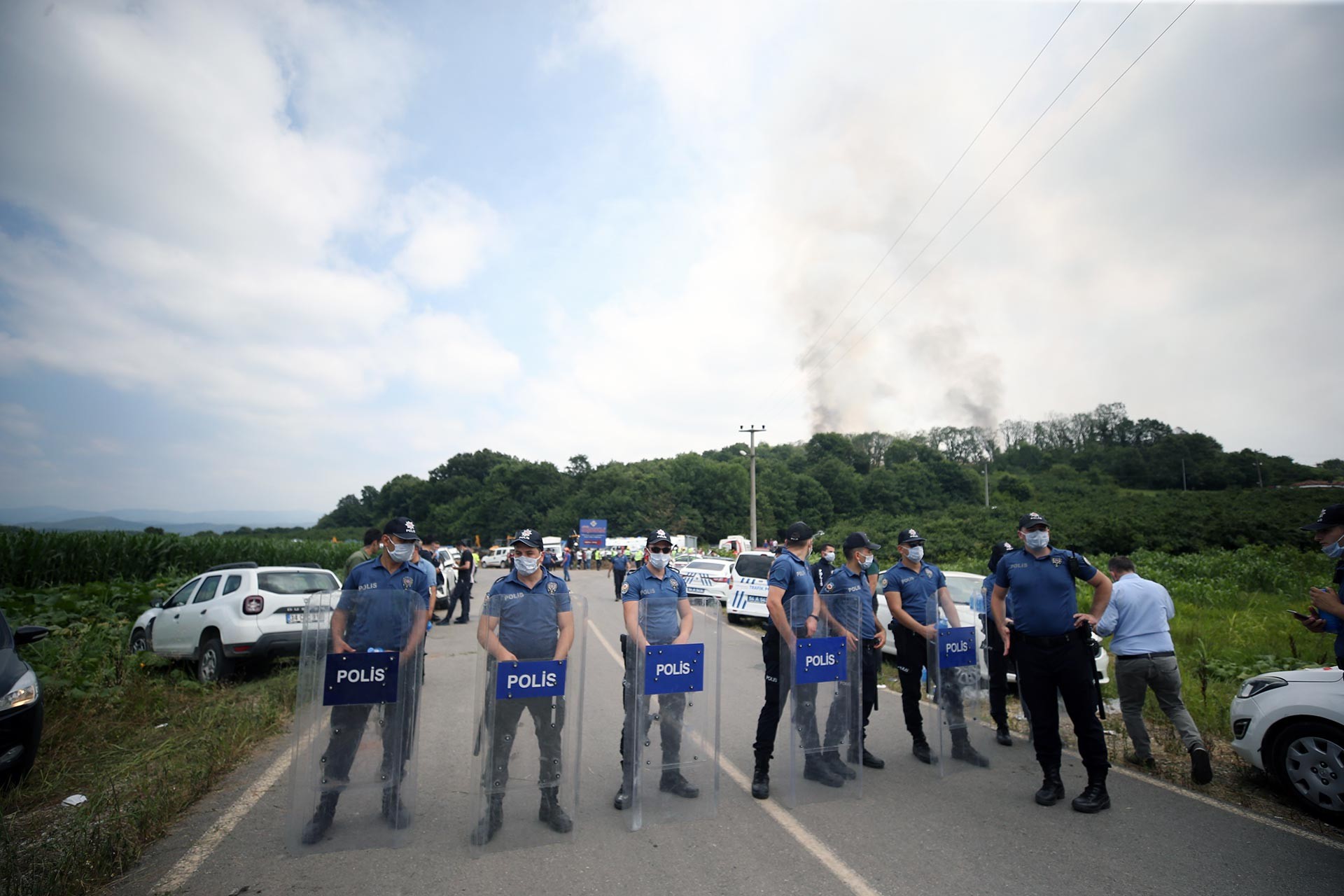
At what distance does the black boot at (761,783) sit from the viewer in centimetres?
530

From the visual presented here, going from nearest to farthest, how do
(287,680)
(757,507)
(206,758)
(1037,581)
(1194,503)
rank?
(1037,581) < (206,758) < (287,680) < (1194,503) < (757,507)

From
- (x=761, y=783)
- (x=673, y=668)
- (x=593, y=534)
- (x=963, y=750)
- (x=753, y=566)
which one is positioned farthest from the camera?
(x=593, y=534)

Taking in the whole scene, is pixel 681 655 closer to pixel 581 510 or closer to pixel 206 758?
pixel 206 758

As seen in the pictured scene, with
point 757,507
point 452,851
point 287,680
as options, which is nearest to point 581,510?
point 757,507

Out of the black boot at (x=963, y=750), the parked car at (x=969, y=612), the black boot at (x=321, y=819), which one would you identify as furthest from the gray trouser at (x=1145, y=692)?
the black boot at (x=321, y=819)

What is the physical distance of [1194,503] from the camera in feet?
114

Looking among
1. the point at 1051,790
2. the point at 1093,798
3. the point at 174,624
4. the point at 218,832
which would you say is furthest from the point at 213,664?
the point at 1093,798

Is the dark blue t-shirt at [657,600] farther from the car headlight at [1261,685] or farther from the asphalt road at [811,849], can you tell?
the car headlight at [1261,685]

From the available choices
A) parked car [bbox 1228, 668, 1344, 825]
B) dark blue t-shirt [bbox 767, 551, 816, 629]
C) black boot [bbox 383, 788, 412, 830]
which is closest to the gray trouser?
parked car [bbox 1228, 668, 1344, 825]

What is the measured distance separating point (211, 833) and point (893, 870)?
4.34 meters

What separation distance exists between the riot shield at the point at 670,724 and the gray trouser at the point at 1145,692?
12.2 feet

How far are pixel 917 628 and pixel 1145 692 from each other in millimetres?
1921

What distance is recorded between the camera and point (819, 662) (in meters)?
5.55

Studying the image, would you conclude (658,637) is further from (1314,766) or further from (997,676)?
(1314,766)
